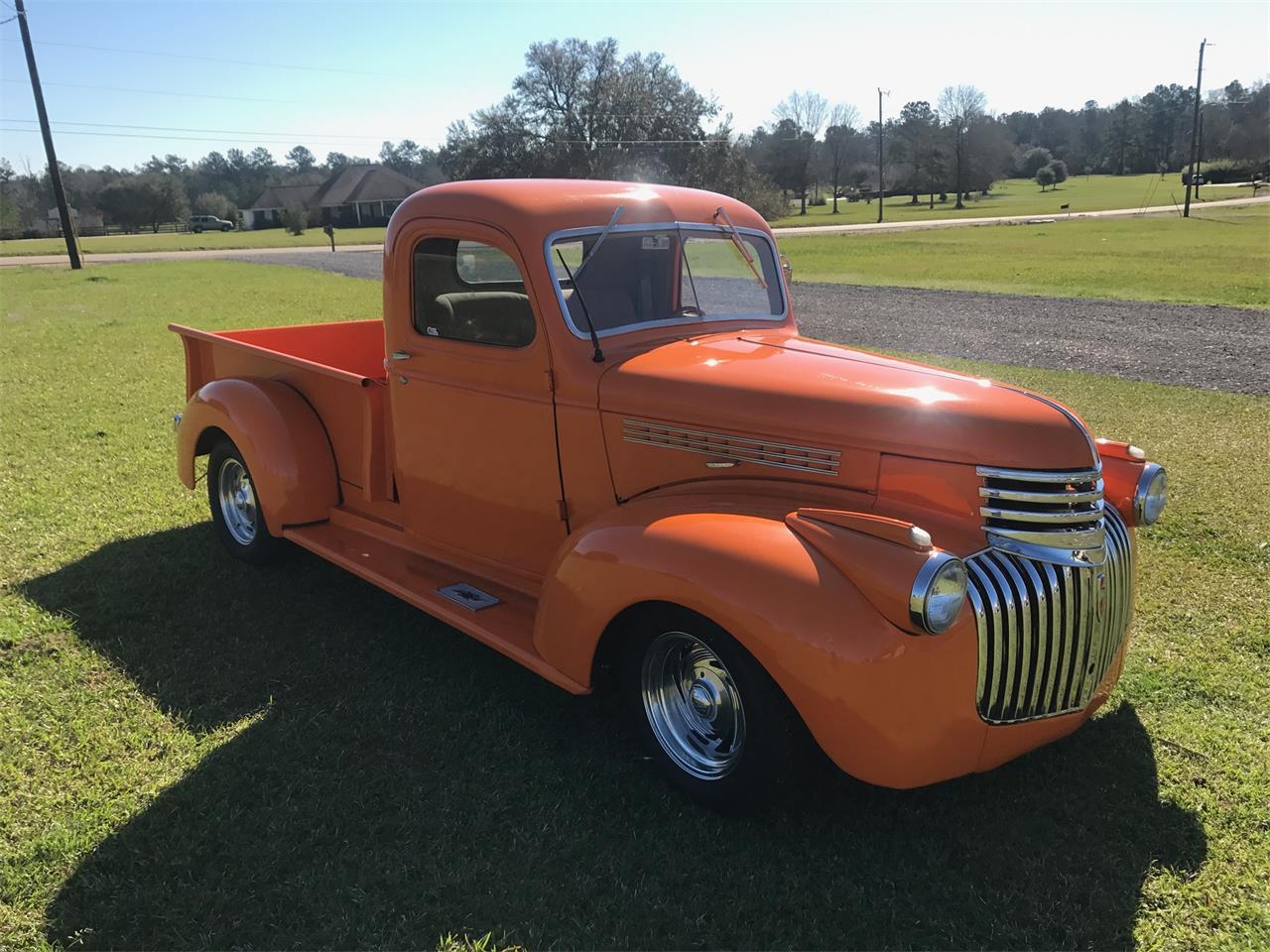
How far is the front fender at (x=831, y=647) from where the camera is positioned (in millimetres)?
2496

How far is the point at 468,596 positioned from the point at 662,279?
5.24 feet

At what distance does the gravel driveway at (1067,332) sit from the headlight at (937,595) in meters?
8.19

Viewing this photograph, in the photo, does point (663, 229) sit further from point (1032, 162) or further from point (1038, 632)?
point (1032, 162)

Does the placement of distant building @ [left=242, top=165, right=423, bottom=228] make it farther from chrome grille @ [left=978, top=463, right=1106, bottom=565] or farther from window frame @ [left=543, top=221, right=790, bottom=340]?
chrome grille @ [left=978, top=463, right=1106, bottom=565]

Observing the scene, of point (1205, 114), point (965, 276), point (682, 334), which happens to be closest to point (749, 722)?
point (682, 334)

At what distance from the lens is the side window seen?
369 centimetres

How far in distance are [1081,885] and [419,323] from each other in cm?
331

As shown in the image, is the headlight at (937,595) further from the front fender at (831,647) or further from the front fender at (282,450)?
the front fender at (282,450)

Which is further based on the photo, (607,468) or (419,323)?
(419,323)

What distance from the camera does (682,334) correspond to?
12.4 ft

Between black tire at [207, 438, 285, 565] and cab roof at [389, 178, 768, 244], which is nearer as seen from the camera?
cab roof at [389, 178, 768, 244]

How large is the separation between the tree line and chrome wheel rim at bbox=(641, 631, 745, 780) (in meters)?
49.3

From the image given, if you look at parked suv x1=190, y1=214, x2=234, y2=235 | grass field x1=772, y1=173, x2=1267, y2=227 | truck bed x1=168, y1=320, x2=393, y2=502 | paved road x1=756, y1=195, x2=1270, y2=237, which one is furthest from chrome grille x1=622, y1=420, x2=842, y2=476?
parked suv x1=190, y1=214, x2=234, y2=235

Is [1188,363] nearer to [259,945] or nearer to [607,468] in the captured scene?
[607,468]
